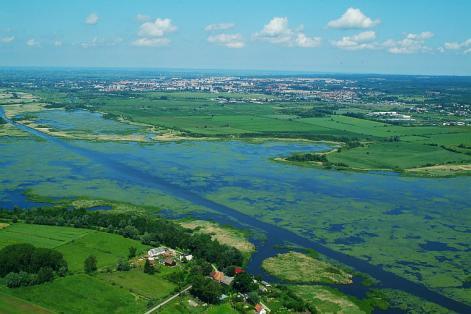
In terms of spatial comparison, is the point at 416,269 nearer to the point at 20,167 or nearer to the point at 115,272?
the point at 115,272

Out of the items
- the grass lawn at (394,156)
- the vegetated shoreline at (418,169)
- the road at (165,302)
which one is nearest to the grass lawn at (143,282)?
the road at (165,302)

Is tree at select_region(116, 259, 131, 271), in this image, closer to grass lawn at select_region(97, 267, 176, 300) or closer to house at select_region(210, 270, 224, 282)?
grass lawn at select_region(97, 267, 176, 300)

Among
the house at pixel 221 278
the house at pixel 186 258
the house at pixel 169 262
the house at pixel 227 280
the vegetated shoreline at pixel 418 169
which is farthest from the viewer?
the vegetated shoreline at pixel 418 169

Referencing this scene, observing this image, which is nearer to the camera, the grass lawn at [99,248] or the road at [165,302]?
the road at [165,302]

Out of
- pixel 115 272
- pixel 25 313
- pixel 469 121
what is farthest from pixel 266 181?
pixel 469 121

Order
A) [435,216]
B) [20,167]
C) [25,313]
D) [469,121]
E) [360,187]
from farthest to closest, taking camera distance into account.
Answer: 1. [469,121]
2. [20,167]
3. [360,187]
4. [435,216]
5. [25,313]

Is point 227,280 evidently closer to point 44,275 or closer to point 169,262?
point 169,262

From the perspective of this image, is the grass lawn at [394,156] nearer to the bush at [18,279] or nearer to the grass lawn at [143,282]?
the grass lawn at [143,282]
